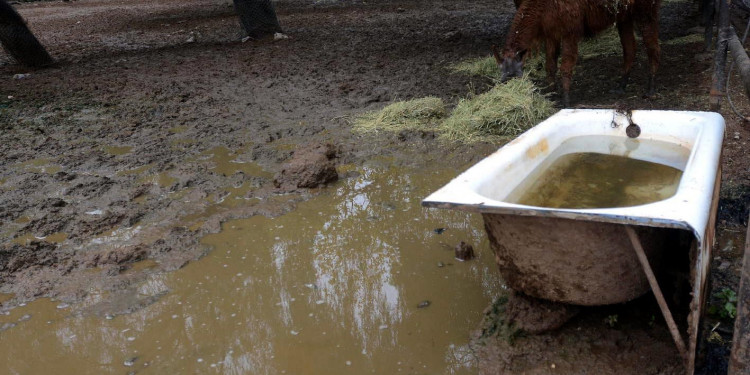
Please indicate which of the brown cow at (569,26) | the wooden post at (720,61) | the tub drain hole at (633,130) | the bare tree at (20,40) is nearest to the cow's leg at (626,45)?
the brown cow at (569,26)

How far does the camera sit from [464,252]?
346 cm

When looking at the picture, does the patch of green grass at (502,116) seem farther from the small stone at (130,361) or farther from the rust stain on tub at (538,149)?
the small stone at (130,361)

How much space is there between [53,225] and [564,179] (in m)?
3.62

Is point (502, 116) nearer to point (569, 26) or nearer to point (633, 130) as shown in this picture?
point (569, 26)

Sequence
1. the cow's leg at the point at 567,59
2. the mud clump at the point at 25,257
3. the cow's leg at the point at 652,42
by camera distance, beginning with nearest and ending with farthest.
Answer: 1. the mud clump at the point at 25,257
2. the cow's leg at the point at 567,59
3. the cow's leg at the point at 652,42

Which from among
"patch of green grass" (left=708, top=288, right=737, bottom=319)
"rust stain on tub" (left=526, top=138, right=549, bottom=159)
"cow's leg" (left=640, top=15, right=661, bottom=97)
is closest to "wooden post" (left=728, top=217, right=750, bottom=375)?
"patch of green grass" (left=708, top=288, right=737, bottom=319)

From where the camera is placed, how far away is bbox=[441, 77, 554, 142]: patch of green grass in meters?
5.38

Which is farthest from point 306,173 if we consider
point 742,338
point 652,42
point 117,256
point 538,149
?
point 652,42

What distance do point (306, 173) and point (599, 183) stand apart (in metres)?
2.27

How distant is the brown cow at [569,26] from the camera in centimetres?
543

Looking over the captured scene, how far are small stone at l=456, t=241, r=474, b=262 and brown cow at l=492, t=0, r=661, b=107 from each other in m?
2.90

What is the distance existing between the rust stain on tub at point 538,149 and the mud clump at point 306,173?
6.01ft

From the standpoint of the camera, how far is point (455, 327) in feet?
9.52

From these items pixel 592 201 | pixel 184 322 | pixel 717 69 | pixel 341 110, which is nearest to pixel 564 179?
pixel 592 201
